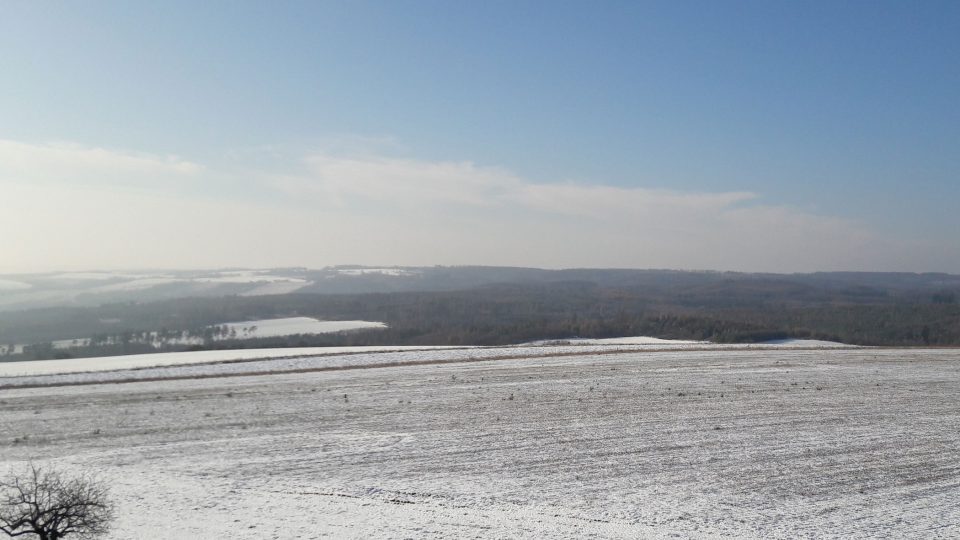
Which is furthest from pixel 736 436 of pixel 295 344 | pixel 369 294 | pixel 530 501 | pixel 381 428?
pixel 369 294

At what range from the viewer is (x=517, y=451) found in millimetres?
17062

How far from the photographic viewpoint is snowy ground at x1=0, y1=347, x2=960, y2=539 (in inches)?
497

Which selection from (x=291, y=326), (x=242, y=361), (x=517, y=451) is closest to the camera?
(x=517, y=451)

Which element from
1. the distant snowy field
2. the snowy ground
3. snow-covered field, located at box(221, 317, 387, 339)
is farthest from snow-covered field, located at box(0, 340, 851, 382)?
snow-covered field, located at box(221, 317, 387, 339)

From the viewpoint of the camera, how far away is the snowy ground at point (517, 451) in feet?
41.4

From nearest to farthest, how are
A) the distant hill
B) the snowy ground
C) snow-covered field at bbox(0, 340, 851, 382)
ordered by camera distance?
1. the snowy ground
2. snow-covered field at bbox(0, 340, 851, 382)
3. the distant hill

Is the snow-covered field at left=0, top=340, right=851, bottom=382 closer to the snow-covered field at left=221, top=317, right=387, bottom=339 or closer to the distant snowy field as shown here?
the distant snowy field

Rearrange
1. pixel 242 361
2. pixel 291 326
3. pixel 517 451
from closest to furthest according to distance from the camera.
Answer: pixel 517 451, pixel 242 361, pixel 291 326

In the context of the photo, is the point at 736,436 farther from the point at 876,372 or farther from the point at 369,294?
the point at 369,294

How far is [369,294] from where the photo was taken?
98250 millimetres

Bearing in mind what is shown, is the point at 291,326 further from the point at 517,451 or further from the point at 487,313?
the point at 517,451

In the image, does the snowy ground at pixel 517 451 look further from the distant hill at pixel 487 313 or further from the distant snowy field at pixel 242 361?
the distant hill at pixel 487 313

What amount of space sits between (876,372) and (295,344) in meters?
37.5

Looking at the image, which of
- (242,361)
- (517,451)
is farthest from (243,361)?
(517,451)
